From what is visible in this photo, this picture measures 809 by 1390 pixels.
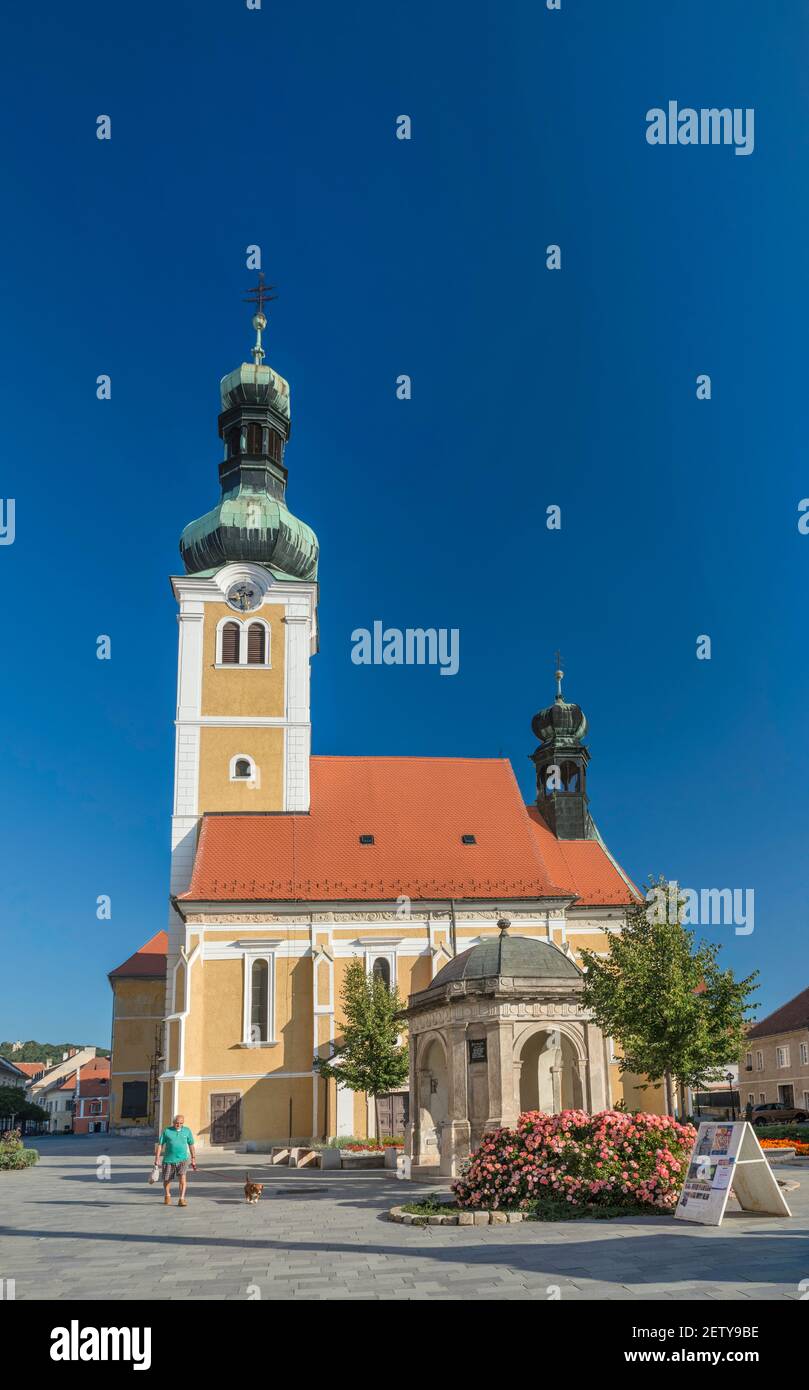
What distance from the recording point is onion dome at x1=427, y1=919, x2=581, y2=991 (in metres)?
20.3

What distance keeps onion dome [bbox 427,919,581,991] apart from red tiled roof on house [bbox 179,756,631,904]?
1790 cm

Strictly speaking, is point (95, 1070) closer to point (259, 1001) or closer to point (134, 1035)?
point (134, 1035)

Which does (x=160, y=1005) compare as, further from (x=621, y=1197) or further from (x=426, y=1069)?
(x=621, y=1197)

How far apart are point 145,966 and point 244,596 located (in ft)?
85.2

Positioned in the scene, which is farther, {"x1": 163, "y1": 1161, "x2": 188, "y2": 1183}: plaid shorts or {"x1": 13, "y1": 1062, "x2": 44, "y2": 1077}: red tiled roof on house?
{"x1": 13, "y1": 1062, "x2": 44, "y2": 1077}: red tiled roof on house

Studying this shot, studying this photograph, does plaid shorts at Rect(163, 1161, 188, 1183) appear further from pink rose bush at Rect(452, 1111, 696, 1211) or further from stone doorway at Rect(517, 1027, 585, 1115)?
stone doorway at Rect(517, 1027, 585, 1115)

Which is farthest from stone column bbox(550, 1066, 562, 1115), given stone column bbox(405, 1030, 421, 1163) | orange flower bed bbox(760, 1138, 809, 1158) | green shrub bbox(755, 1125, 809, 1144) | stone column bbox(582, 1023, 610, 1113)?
green shrub bbox(755, 1125, 809, 1144)

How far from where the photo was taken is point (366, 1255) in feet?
38.4

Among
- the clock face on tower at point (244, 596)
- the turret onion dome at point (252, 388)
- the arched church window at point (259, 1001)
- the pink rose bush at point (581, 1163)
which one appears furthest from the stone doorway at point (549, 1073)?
the turret onion dome at point (252, 388)

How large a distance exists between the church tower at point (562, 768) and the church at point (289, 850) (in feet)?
0.33

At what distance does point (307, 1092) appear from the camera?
36.7 metres

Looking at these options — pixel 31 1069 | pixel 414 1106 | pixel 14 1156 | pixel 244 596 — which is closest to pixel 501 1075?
pixel 414 1106

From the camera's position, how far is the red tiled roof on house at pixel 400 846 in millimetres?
39281

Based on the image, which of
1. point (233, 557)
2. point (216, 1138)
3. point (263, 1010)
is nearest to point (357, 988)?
point (263, 1010)
